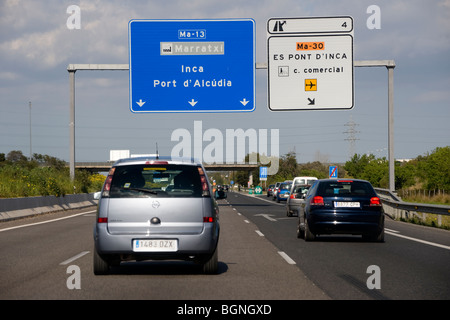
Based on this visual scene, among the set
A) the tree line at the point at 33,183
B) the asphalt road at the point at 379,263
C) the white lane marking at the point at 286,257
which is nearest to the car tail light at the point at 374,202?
the asphalt road at the point at 379,263

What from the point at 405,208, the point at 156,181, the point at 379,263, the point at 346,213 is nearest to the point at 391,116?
the point at 405,208

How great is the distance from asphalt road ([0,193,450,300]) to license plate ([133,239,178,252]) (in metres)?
0.45

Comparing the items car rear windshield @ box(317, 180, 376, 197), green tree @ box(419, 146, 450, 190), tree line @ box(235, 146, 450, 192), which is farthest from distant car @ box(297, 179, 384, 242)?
green tree @ box(419, 146, 450, 190)

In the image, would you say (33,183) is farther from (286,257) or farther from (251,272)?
(251,272)

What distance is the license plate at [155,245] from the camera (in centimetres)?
966

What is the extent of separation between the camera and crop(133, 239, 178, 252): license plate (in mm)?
9664

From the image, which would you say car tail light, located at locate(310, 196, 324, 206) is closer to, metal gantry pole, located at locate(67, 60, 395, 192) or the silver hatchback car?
the silver hatchback car

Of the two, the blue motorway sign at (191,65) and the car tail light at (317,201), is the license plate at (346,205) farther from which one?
the blue motorway sign at (191,65)

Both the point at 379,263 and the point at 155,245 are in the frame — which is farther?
the point at 379,263

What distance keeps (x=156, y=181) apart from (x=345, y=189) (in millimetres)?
7681

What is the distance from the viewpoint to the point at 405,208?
25.2 metres
